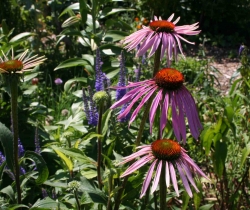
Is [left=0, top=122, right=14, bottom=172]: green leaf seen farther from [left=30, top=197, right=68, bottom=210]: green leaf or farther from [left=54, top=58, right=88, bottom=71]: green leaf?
[left=54, top=58, right=88, bottom=71]: green leaf

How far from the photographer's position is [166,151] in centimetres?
106

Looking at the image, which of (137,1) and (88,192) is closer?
(88,192)

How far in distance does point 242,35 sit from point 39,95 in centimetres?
352

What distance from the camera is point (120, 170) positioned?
1.37 meters

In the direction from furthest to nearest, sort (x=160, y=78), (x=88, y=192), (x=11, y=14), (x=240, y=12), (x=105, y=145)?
(x=240, y=12)
(x=11, y=14)
(x=105, y=145)
(x=88, y=192)
(x=160, y=78)

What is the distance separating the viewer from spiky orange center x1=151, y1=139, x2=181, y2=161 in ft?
3.47

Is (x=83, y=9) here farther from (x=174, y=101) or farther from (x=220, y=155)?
(x=174, y=101)

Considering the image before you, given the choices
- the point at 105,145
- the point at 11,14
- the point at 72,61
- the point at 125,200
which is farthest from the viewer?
the point at 11,14

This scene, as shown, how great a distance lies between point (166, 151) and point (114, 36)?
5.41 feet

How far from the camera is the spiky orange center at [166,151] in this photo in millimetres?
1059

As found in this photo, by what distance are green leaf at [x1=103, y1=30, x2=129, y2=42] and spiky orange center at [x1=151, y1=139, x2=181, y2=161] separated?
1598 mm

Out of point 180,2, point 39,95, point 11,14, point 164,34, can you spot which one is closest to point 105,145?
point 164,34

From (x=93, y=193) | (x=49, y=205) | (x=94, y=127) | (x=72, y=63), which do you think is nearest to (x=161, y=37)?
(x=93, y=193)

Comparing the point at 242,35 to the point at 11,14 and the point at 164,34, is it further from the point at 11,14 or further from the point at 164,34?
the point at 164,34
